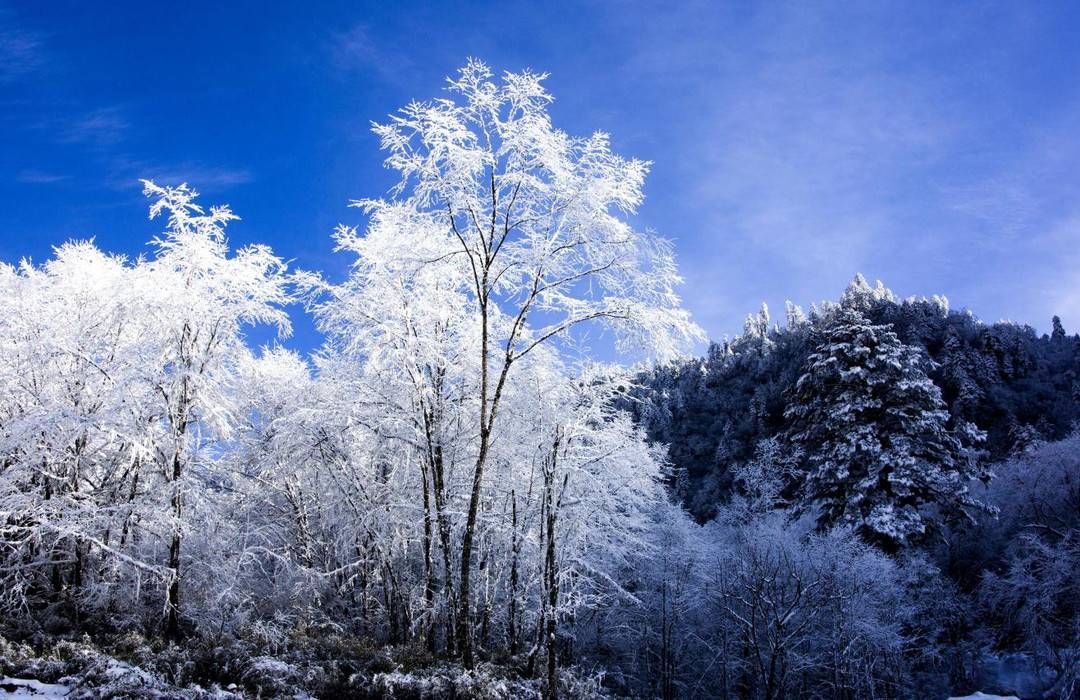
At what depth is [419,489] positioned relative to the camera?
17.2 metres

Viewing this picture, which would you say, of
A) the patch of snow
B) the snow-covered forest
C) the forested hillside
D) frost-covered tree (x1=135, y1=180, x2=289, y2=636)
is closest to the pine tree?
the snow-covered forest

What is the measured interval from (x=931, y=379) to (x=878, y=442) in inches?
749

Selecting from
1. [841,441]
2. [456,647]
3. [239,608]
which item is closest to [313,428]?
[239,608]

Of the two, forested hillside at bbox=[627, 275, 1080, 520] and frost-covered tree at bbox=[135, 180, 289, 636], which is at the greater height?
forested hillside at bbox=[627, 275, 1080, 520]

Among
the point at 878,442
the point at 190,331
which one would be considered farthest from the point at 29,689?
the point at 878,442

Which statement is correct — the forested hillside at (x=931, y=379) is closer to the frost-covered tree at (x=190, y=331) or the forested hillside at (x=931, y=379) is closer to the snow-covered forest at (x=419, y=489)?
the snow-covered forest at (x=419, y=489)

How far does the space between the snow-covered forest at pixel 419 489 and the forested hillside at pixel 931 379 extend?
1209 cm

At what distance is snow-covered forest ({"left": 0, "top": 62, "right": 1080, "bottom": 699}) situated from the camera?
11453mm

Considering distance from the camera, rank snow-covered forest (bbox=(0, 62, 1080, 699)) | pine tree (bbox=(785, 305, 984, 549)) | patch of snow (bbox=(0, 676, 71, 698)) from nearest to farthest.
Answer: patch of snow (bbox=(0, 676, 71, 698)), snow-covered forest (bbox=(0, 62, 1080, 699)), pine tree (bbox=(785, 305, 984, 549))

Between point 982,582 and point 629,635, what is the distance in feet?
49.2

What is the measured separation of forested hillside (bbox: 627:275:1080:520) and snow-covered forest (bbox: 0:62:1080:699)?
12090mm

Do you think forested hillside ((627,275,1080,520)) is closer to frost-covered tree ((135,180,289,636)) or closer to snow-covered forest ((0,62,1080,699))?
snow-covered forest ((0,62,1080,699))

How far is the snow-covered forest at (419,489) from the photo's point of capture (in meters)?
11.5

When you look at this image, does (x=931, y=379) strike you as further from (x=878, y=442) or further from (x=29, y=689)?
(x=29, y=689)
